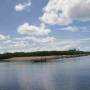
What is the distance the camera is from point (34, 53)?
180 metres

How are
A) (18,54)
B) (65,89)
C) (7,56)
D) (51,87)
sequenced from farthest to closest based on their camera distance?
(18,54) < (7,56) < (51,87) < (65,89)

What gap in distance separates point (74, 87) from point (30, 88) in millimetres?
5245

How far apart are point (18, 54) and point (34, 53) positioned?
10529mm

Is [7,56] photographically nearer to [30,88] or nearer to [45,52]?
[45,52]

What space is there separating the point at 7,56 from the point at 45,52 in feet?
90.3

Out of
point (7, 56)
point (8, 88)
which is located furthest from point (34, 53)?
point (8, 88)

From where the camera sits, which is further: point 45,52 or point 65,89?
point 45,52

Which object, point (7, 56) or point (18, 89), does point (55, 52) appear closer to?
point (7, 56)

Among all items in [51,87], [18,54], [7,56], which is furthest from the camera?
[18,54]

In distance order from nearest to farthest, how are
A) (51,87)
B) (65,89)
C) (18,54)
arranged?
(65,89)
(51,87)
(18,54)

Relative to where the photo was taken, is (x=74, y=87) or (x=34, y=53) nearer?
(x=74, y=87)

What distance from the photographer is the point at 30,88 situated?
3262cm

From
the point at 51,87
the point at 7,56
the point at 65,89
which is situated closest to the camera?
the point at 65,89

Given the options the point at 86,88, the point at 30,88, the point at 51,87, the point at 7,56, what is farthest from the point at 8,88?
the point at 7,56
